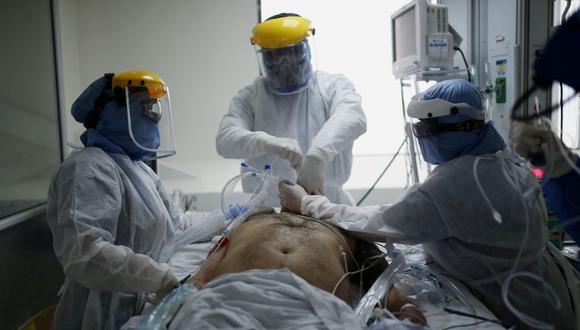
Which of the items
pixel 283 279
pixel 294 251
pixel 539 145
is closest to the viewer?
pixel 539 145

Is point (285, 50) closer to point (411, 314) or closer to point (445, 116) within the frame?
point (445, 116)

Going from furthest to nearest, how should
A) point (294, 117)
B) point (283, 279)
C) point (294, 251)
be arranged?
1. point (294, 117)
2. point (294, 251)
3. point (283, 279)

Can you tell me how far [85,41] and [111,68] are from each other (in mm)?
286

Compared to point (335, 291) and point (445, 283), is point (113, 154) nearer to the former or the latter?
point (335, 291)

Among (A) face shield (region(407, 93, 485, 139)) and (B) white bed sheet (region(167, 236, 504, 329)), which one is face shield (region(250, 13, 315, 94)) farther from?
(B) white bed sheet (region(167, 236, 504, 329))

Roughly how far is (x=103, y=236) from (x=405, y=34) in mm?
2275

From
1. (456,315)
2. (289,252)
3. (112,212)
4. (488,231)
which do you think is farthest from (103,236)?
(488,231)

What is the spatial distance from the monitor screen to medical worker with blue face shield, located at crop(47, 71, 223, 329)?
1663 mm

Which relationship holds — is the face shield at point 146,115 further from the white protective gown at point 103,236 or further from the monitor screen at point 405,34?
the monitor screen at point 405,34

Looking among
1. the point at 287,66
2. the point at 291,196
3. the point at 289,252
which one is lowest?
the point at 289,252

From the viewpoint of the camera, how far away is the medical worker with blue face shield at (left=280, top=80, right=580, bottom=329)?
1.27m

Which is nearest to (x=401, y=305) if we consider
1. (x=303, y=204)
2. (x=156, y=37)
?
(x=303, y=204)

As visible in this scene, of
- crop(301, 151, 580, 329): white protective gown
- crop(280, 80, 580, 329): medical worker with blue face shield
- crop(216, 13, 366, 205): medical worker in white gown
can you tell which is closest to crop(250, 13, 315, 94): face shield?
crop(216, 13, 366, 205): medical worker in white gown

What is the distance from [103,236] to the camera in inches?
51.2
